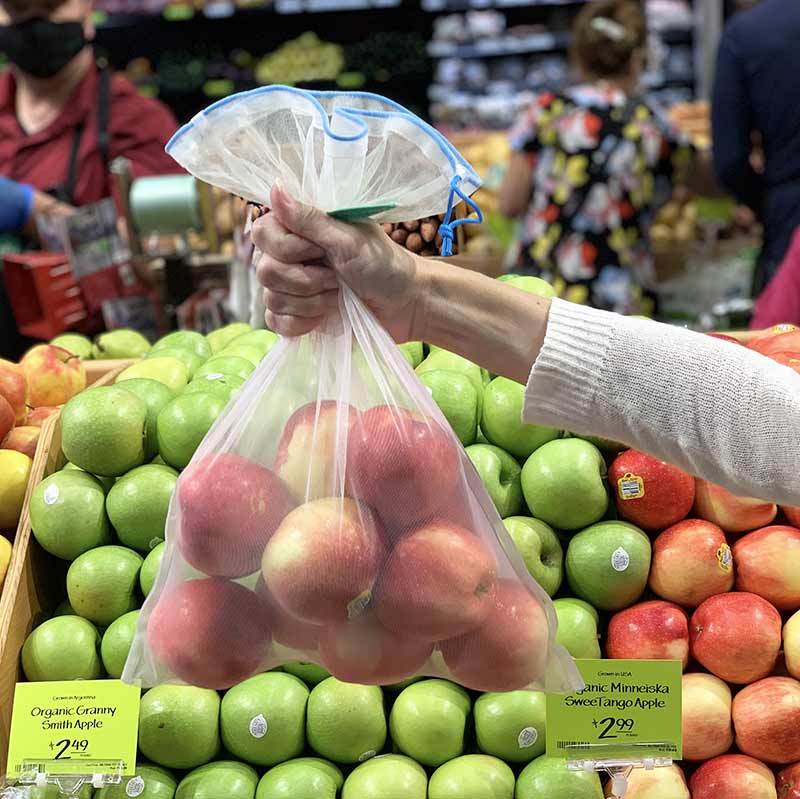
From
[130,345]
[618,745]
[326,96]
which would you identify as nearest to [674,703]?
[618,745]

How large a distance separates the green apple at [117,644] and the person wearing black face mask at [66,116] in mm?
2164

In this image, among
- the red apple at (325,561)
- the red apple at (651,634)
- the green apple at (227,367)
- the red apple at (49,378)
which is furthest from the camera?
the red apple at (49,378)

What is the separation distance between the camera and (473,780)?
1.22 m

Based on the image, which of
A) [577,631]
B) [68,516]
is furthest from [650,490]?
[68,516]

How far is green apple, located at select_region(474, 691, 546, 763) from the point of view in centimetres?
125

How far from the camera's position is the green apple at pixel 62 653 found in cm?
130

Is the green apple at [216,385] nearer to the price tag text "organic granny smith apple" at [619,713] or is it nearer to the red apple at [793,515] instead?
the price tag text "organic granny smith apple" at [619,713]

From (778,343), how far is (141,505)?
900 millimetres

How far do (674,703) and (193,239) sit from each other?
288cm

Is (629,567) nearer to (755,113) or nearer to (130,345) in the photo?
(130,345)

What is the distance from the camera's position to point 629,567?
132 centimetres

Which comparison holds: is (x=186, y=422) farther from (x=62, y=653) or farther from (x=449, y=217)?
(x=449, y=217)

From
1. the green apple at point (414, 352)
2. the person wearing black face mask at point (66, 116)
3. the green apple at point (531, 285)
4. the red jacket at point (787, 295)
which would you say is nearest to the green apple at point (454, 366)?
the green apple at point (414, 352)

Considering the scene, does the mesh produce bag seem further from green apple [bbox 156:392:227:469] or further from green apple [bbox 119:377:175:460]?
green apple [bbox 119:377:175:460]
